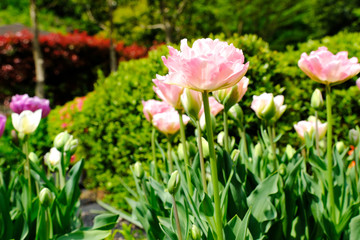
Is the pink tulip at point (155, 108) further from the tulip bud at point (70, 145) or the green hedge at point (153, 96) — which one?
the green hedge at point (153, 96)

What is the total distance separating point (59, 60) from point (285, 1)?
11646 millimetres

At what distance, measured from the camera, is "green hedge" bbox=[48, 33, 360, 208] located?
245 cm

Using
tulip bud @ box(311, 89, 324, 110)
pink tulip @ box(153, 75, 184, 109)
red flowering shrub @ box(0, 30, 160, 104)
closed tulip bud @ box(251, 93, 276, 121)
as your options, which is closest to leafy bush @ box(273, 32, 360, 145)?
tulip bud @ box(311, 89, 324, 110)

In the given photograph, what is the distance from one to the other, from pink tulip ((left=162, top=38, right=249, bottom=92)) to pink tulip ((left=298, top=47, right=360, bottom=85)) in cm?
52

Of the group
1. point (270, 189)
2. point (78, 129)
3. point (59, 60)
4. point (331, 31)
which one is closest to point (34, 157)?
point (270, 189)

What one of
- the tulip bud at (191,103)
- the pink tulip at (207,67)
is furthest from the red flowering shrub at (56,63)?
the pink tulip at (207,67)

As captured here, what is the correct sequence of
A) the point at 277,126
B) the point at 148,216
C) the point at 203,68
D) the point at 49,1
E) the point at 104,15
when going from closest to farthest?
the point at 203,68 → the point at 148,216 → the point at 277,126 → the point at 49,1 → the point at 104,15

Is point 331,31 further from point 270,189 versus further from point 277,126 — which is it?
point 270,189

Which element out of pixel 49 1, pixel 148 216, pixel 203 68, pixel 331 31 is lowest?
pixel 331 31

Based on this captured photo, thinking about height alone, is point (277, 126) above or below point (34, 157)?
below

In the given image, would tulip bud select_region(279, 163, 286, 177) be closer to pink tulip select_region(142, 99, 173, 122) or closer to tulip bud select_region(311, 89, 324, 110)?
tulip bud select_region(311, 89, 324, 110)

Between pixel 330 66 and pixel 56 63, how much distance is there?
958cm

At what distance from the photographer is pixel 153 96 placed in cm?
259

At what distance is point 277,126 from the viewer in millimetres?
2424
